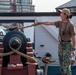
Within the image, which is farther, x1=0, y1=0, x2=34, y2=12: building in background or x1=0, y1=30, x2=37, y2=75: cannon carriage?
x1=0, y1=0, x2=34, y2=12: building in background

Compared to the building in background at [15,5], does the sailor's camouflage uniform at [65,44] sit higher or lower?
lower

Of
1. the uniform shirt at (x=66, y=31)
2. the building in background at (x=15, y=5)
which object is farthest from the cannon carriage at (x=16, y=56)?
the building in background at (x=15, y=5)

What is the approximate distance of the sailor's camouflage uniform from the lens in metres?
5.70

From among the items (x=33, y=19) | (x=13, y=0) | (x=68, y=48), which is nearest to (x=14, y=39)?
(x=68, y=48)

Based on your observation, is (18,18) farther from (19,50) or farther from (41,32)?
(19,50)

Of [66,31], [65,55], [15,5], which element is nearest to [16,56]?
[65,55]

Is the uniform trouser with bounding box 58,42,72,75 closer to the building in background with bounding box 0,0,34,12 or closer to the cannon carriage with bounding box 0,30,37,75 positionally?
the cannon carriage with bounding box 0,30,37,75

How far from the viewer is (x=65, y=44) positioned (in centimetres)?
578

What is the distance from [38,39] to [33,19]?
63 centimetres

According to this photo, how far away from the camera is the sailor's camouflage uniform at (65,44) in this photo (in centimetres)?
570

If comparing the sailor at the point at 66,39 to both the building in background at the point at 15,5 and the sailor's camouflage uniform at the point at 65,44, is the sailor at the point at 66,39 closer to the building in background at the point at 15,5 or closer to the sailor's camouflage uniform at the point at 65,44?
the sailor's camouflage uniform at the point at 65,44

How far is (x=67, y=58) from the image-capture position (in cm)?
584

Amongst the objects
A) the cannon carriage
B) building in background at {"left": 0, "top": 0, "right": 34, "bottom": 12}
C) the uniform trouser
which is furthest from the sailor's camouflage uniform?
building in background at {"left": 0, "top": 0, "right": 34, "bottom": 12}

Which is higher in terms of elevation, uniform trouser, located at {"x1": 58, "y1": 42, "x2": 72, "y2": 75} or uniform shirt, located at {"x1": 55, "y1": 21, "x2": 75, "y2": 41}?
uniform shirt, located at {"x1": 55, "y1": 21, "x2": 75, "y2": 41}
